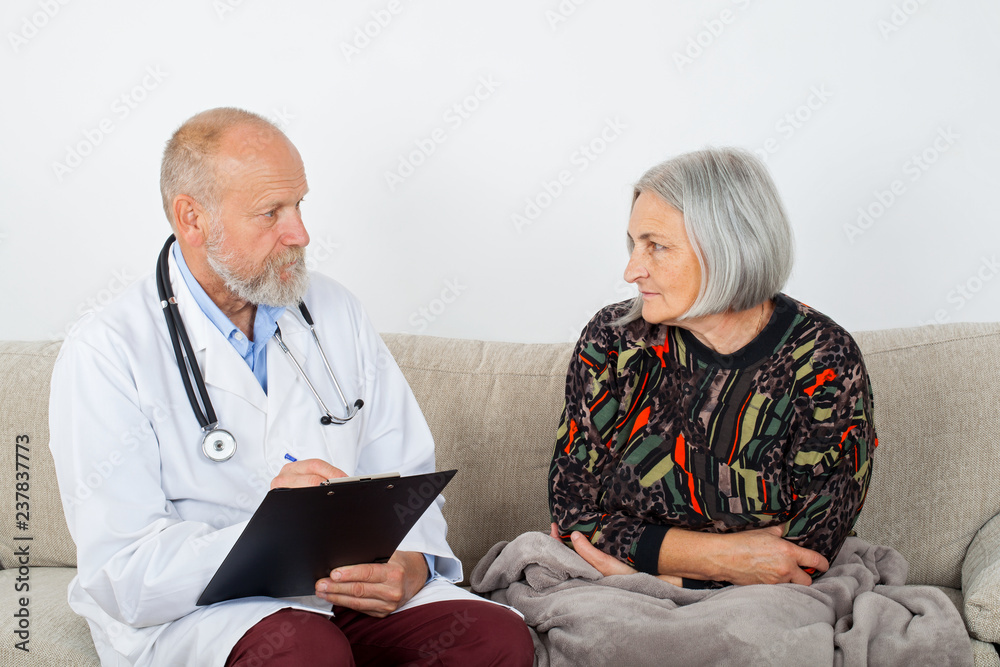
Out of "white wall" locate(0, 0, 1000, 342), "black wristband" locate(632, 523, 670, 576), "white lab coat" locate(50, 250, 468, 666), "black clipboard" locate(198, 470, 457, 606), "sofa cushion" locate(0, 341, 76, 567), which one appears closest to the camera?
"black clipboard" locate(198, 470, 457, 606)

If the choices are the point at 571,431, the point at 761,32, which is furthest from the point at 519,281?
the point at 761,32

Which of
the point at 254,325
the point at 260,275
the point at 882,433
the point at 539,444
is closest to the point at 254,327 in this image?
the point at 254,325

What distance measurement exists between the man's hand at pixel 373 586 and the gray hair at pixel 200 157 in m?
0.75

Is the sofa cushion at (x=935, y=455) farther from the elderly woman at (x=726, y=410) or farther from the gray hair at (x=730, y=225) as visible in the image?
the gray hair at (x=730, y=225)

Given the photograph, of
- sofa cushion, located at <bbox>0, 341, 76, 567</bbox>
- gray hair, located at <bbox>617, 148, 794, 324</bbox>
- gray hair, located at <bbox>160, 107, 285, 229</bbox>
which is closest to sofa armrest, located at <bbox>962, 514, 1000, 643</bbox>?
gray hair, located at <bbox>617, 148, 794, 324</bbox>

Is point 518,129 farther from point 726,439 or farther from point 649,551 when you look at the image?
point 649,551

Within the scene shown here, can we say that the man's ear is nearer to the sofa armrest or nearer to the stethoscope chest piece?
the stethoscope chest piece

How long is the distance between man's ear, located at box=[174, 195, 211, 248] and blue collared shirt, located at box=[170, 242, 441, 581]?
7cm

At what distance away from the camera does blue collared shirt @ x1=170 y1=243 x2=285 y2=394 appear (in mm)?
1742

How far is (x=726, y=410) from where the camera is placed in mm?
1818

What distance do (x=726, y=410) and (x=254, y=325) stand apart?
40.4 inches

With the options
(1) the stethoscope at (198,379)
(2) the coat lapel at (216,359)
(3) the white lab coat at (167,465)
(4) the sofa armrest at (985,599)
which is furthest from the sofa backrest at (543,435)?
(2) the coat lapel at (216,359)

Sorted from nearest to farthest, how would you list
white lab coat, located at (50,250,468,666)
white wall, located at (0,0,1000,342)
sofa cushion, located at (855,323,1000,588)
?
white lab coat, located at (50,250,468,666), sofa cushion, located at (855,323,1000,588), white wall, located at (0,0,1000,342)

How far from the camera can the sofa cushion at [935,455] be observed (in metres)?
2.10
